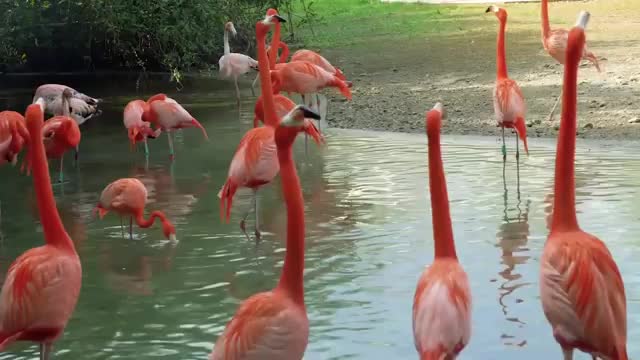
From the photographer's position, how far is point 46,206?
4648 millimetres

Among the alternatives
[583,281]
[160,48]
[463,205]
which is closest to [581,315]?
[583,281]

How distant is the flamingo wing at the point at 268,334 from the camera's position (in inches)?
147

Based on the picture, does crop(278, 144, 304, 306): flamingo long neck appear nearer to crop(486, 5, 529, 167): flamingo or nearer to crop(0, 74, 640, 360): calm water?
crop(0, 74, 640, 360): calm water

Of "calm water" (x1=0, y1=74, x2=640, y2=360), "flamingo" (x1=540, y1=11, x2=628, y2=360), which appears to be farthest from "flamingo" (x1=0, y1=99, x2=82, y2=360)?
"flamingo" (x1=540, y1=11, x2=628, y2=360)

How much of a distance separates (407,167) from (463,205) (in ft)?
4.75

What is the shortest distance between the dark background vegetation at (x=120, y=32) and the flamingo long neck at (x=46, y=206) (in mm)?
9018

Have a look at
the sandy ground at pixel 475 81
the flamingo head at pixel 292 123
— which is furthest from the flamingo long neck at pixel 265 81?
the sandy ground at pixel 475 81

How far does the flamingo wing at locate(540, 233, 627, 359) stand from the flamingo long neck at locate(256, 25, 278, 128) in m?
3.45

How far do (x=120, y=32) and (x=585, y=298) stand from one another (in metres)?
11.3

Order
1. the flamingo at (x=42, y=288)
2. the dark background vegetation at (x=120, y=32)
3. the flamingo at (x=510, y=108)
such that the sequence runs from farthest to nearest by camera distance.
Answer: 1. the dark background vegetation at (x=120, y=32)
2. the flamingo at (x=510, y=108)
3. the flamingo at (x=42, y=288)

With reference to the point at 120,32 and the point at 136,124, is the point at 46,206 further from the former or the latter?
the point at 120,32

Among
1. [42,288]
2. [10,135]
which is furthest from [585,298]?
[10,135]

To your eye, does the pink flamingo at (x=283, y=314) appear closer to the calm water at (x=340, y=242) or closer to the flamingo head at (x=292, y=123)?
the flamingo head at (x=292, y=123)

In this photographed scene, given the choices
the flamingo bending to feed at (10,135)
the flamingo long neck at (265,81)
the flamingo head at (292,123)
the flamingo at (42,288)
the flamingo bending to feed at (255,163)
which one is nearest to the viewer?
the flamingo head at (292,123)
